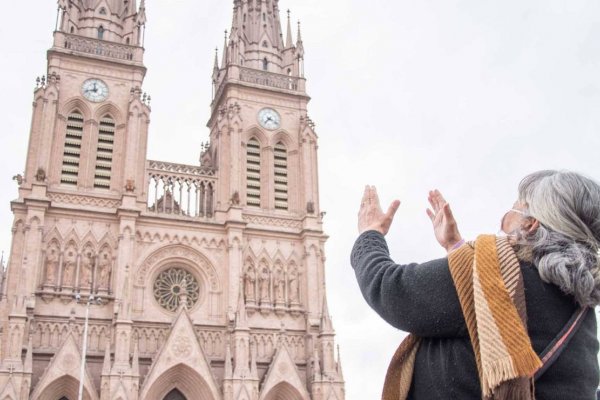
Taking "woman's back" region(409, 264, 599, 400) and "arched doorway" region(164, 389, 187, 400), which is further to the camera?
"arched doorway" region(164, 389, 187, 400)

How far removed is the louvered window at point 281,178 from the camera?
3222 centimetres

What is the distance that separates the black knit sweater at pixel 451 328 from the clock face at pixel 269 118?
31.6 metres

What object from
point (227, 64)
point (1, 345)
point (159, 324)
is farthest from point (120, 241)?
point (227, 64)

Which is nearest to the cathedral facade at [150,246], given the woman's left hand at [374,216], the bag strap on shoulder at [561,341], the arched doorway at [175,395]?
the arched doorway at [175,395]

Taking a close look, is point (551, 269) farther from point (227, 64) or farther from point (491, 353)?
point (227, 64)

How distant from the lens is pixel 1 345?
955 inches

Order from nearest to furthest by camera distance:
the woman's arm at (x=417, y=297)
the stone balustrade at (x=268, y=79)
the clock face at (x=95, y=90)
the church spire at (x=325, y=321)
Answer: the woman's arm at (x=417, y=297)
the church spire at (x=325, y=321)
the clock face at (x=95, y=90)
the stone balustrade at (x=268, y=79)

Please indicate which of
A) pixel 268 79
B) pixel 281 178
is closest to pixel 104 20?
pixel 268 79

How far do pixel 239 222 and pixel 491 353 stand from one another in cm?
2840

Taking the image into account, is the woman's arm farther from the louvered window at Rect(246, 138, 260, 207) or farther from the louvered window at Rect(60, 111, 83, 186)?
the louvered window at Rect(246, 138, 260, 207)

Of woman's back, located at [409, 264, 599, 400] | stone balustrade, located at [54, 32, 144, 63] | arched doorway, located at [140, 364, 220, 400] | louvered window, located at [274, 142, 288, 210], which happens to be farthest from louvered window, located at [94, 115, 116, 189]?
woman's back, located at [409, 264, 599, 400]

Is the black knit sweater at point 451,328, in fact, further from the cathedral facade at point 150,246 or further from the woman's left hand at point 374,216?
the cathedral facade at point 150,246

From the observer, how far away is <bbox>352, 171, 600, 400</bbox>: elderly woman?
1815 mm

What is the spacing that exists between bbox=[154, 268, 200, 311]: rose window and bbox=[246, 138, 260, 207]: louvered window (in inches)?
189
